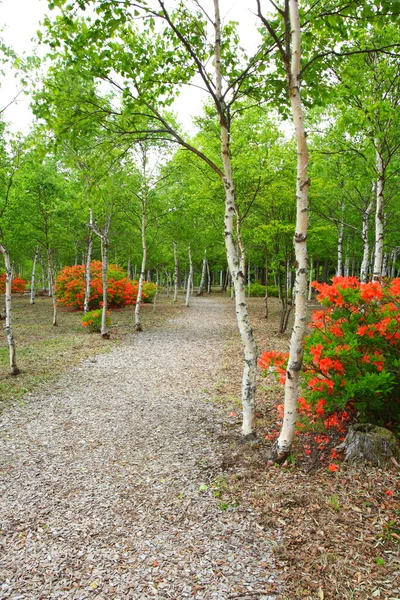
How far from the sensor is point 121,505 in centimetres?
392

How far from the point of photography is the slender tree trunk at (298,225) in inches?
144

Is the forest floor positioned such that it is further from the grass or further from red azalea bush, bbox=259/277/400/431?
the grass

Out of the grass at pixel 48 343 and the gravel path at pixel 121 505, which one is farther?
the grass at pixel 48 343

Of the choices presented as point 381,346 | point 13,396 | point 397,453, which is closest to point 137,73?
point 381,346

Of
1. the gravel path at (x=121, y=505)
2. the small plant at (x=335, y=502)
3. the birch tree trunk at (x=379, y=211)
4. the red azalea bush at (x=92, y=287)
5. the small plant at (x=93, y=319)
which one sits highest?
the birch tree trunk at (x=379, y=211)

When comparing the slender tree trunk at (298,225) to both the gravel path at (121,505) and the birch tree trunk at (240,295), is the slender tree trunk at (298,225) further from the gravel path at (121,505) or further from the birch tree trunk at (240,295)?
the gravel path at (121,505)

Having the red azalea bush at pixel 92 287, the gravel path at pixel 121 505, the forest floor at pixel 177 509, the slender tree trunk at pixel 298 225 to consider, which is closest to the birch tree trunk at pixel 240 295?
the forest floor at pixel 177 509

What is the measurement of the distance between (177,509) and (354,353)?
2554mm

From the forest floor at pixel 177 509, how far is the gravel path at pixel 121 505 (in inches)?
0.5

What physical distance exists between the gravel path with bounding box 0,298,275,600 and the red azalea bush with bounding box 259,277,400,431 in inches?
64.2

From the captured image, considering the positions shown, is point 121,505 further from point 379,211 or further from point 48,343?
point 48,343

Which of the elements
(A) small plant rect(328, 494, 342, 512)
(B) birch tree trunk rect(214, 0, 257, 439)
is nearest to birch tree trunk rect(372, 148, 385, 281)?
(B) birch tree trunk rect(214, 0, 257, 439)

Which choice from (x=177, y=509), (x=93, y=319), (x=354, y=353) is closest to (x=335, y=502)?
(x=354, y=353)

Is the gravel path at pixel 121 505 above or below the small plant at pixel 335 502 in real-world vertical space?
below
